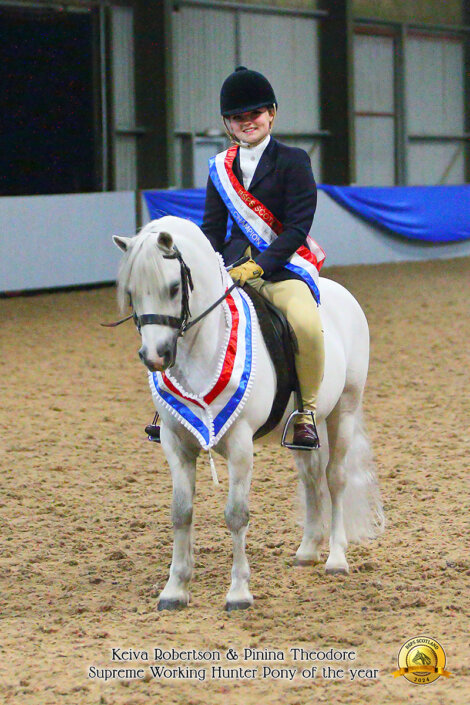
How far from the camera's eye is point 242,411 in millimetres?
3689

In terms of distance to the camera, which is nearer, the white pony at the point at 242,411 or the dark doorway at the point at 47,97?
the white pony at the point at 242,411

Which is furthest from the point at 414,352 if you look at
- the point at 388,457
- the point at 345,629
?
the point at 345,629

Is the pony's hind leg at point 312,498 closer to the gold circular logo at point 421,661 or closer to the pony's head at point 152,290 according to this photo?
the gold circular logo at point 421,661

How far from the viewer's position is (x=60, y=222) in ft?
42.5

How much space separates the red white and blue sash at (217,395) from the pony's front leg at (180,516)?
14 centimetres

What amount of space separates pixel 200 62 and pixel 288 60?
6.97 ft

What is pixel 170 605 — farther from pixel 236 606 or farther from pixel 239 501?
pixel 239 501

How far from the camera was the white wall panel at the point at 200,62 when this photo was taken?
1603 centimetres

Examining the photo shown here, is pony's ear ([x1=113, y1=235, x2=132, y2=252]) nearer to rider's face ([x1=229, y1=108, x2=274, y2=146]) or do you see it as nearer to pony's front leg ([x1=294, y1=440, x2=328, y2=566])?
rider's face ([x1=229, y1=108, x2=274, y2=146])

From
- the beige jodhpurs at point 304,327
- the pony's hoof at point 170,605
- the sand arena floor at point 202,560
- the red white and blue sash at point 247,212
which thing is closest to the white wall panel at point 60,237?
the sand arena floor at point 202,560

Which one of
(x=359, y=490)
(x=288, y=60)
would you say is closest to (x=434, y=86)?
(x=288, y=60)

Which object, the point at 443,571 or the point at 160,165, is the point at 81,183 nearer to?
the point at 160,165

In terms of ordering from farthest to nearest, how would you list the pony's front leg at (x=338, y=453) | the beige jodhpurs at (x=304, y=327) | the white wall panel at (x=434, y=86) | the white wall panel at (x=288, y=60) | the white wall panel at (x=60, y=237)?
the white wall panel at (x=434, y=86), the white wall panel at (x=288, y=60), the white wall panel at (x=60, y=237), the pony's front leg at (x=338, y=453), the beige jodhpurs at (x=304, y=327)

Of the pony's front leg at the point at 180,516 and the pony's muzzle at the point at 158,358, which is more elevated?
the pony's muzzle at the point at 158,358
